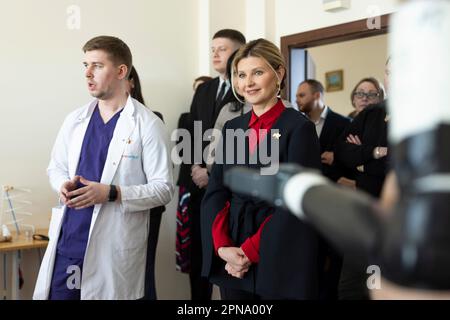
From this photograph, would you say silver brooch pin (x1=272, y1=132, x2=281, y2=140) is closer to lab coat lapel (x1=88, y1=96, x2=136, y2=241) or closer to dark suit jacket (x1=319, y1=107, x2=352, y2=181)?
lab coat lapel (x1=88, y1=96, x2=136, y2=241)

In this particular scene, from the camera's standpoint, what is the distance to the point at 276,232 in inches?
70.2

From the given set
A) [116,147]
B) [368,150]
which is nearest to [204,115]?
[368,150]

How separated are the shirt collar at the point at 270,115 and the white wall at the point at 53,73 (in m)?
1.72

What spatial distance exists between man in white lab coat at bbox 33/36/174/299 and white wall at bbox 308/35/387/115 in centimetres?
461

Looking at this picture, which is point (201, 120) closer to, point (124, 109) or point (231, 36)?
point (231, 36)

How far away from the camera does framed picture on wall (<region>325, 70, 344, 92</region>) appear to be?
6.68 metres

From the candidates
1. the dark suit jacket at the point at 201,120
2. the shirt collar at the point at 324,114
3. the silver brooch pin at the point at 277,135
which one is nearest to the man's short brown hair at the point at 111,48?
the silver brooch pin at the point at 277,135

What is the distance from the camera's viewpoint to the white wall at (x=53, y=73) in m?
3.10

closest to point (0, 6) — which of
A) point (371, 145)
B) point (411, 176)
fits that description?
point (371, 145)

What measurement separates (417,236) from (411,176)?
0.18 ft

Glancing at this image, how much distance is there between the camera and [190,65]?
161 inches

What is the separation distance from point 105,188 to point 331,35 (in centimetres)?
222

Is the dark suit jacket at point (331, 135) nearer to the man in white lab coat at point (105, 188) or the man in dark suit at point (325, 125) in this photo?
the man in dark suit at point (325, 125)

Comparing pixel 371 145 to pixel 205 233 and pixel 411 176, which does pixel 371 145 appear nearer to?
pixel 205 233
